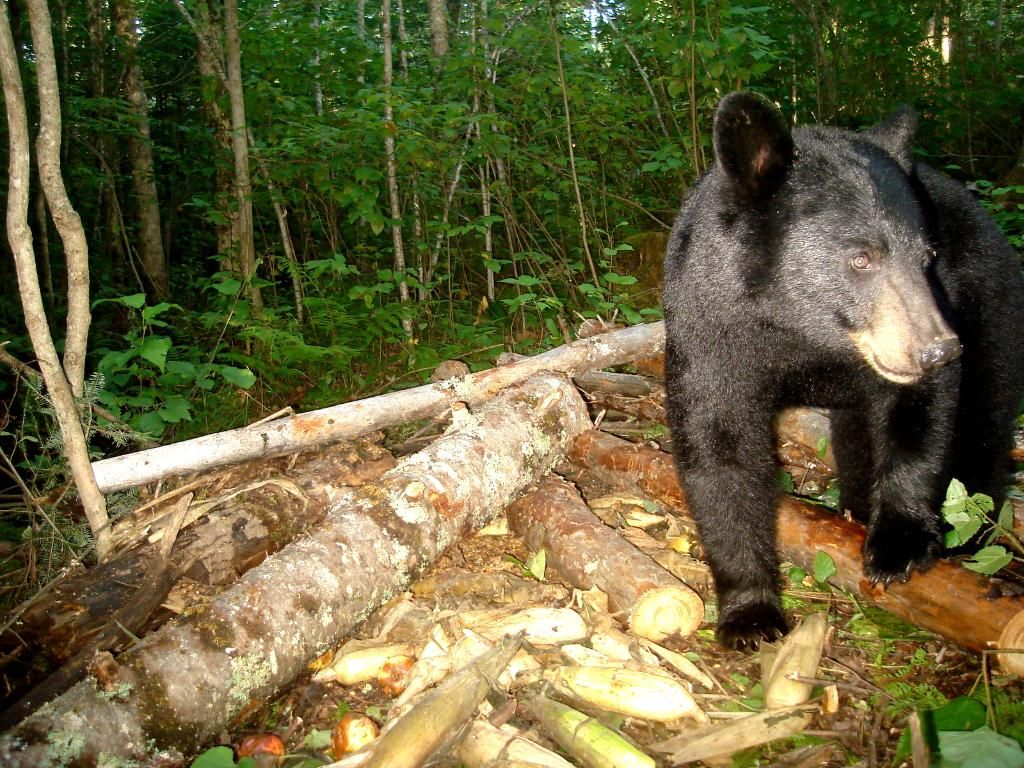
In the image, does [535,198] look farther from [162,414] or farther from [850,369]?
[850,369]

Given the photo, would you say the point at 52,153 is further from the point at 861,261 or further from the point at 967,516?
the point at 967,516

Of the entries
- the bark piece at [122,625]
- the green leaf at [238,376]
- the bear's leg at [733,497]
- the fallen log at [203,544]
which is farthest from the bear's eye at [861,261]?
the green leaf at [238,376]

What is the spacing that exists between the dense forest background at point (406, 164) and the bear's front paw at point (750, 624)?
2679 mm

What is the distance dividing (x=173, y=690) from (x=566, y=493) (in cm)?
179

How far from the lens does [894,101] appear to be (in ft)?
36.9

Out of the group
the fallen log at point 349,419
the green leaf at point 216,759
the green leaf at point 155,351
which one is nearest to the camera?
the green leaf at point 216,759

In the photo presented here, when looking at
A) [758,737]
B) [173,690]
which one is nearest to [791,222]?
[758,737]

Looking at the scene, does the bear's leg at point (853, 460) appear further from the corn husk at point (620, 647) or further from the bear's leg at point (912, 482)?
the corn husk at point (620, 647)

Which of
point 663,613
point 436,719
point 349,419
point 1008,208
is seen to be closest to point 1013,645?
point 663,613

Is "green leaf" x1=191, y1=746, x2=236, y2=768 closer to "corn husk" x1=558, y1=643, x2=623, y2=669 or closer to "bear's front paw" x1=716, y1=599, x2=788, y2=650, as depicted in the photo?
"corn husk" x1=558, y1=643, x2=623, y2=669

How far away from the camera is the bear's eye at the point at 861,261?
2418 millimetres

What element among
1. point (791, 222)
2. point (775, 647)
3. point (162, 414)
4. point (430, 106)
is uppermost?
point (430, 106)

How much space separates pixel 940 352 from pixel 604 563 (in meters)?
1.37

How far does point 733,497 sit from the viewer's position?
8.84 feet
